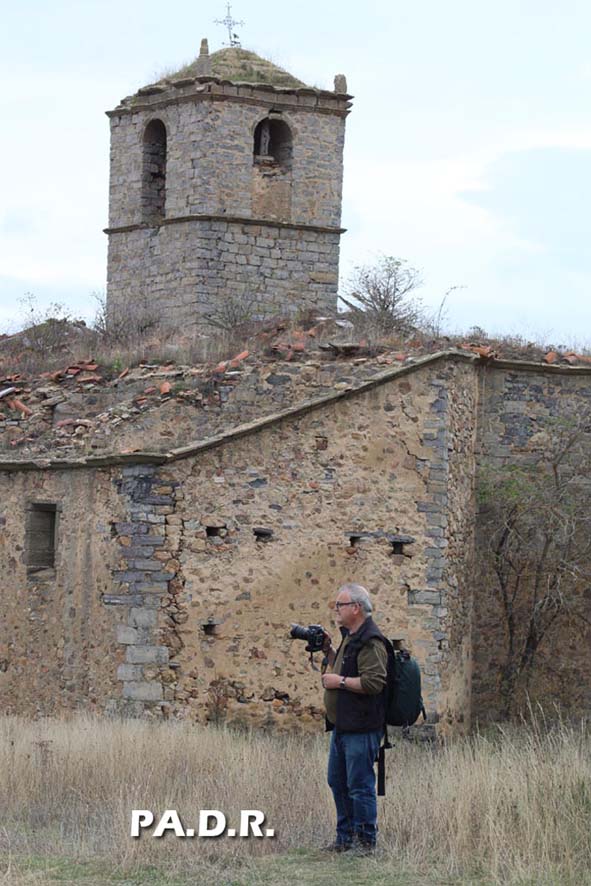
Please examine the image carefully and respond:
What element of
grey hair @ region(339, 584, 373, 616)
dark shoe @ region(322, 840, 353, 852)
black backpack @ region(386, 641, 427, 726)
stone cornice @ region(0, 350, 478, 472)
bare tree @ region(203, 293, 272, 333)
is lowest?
dark shoe @ region(322, 840, 353, 852)

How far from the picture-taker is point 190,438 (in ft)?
57.3

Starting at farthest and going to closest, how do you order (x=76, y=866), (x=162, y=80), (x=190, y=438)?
(x=162, y=80) → (x=190, y=438) → (x=76, y=866)

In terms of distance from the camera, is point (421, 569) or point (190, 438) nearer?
point (421, 569)

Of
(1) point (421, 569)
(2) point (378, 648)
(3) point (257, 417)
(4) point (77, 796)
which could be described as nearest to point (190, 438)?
(3) point (257, 417)

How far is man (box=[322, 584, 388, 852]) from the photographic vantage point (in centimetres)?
976

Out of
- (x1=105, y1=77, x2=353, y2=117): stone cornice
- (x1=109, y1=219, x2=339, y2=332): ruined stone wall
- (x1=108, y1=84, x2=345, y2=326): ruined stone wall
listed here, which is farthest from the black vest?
(x1=105, y1=77, x2=353, y2=117): stone cornice

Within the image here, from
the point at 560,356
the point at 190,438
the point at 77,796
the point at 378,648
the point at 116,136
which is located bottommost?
the point at 77,796

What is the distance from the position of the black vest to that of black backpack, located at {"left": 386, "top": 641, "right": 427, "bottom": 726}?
0.07 m

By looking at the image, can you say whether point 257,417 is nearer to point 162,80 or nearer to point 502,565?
point 502,565

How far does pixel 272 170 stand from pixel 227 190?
0.86 metres

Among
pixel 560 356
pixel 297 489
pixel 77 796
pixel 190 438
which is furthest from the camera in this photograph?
pixel 560 356

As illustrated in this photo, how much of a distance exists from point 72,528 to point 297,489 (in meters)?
2.36

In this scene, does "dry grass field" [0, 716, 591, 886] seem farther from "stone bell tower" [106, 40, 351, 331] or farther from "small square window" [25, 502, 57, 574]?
"stone bell tower" [106, 40, 351, 331]

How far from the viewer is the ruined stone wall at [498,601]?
17906mm
